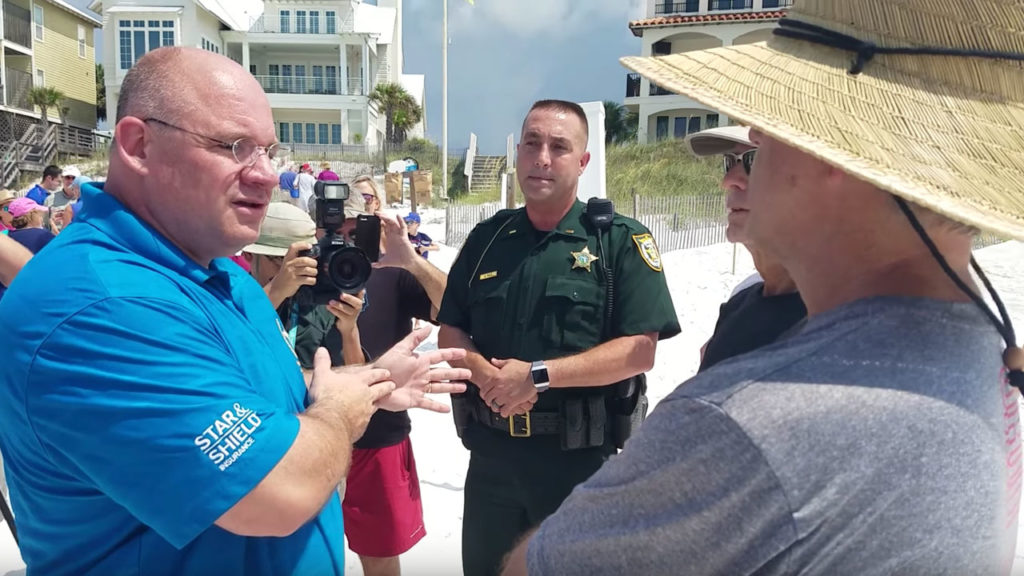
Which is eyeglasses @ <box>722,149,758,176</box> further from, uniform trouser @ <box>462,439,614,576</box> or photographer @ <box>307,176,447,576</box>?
photographer @ <box>307,176,447,576</box>

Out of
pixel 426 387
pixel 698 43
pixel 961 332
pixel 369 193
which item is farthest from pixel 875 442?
pixel 698 43

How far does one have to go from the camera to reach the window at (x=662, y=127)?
34.8 m

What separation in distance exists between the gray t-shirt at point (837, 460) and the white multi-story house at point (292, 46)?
36.3m

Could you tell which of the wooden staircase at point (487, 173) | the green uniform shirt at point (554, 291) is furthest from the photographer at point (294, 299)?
the wooden staircase at point (487, 173)

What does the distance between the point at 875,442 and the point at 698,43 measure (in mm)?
36003

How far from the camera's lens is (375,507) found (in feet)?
10.7

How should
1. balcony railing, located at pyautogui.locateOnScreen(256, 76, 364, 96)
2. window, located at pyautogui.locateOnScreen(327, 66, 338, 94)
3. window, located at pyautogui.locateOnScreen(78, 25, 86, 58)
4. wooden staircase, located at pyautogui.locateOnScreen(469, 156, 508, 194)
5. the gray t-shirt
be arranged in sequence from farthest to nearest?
1. window, located at pyautogui.locateOnScreen(327, 66, 338, 94)
2. balcony railing, located at pyautogui.locateOnScreen(256, 76, 364, 96)
3. window, located at pyautogui.locateOnScreen(78, 25, 86, 58)
4. wooden staircase, located at pyautogui.locateOnScreen(469, 156, 508, 194)
5. the gray t-shirt

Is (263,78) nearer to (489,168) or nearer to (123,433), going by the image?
(489,168)

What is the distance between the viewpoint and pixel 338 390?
1.72 meters

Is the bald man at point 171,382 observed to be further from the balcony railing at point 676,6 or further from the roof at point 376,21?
the roof at point 376,21

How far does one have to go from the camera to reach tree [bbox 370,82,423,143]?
36.1 meters

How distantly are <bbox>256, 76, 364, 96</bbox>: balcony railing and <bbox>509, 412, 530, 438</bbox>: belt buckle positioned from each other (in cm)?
3644

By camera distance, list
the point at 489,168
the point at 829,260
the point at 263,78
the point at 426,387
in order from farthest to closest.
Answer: the point at 263,78, the point at 489,168, the point at 426,387, the point at 829,260

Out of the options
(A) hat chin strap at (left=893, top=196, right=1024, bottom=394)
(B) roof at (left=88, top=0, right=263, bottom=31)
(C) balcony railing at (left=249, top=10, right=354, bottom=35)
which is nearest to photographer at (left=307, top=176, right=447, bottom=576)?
(A) hat chin strap at (left=893, top=196, right=1024, bottom=394)
